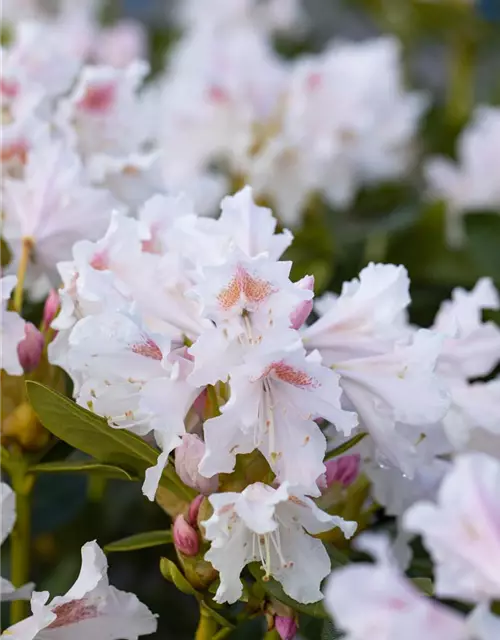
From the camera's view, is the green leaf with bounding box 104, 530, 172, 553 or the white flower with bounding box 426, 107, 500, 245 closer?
the green leaf with bounding box 104, 530, 172, 553

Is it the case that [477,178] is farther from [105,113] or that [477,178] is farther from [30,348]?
[30,348]

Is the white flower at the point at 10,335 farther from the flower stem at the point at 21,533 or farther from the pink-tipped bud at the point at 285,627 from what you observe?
the pink-tipped bud at the point at 285,627

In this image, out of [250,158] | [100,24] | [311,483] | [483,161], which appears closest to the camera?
[311,483]

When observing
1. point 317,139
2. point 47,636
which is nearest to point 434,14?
point 317,139

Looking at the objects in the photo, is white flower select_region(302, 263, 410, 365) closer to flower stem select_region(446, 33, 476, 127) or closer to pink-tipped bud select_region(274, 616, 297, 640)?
pink-tipped bud select_region(274, 616, 297, 640)

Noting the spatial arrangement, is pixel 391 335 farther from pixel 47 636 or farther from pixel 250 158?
pixel 250 158

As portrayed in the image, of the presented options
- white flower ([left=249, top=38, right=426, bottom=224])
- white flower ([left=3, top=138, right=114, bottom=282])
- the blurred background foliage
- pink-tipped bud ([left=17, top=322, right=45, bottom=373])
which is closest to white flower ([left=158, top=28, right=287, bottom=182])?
white flower ([left=249, top=38, right=426, bottom=224])
